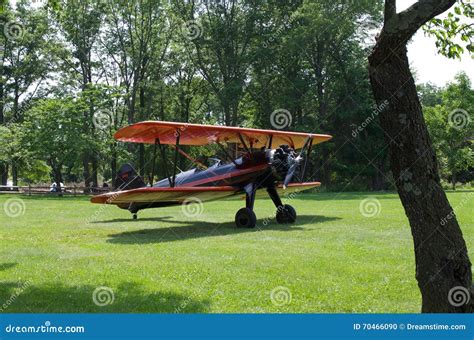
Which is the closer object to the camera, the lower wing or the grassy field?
the grassy field

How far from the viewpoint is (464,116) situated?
46500 millimetres

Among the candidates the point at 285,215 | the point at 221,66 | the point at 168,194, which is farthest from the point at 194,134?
the point at 221,66

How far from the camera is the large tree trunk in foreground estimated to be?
13.8 feet

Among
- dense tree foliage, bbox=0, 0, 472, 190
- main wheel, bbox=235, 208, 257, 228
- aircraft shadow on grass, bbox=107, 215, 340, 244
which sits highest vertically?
dense tree foliage, bbox=0, 0, 472, 190

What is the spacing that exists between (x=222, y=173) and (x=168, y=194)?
2551mm

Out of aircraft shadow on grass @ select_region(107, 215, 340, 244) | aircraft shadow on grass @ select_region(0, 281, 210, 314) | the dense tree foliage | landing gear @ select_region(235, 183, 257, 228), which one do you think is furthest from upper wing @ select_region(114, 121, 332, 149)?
the dense tree foliage

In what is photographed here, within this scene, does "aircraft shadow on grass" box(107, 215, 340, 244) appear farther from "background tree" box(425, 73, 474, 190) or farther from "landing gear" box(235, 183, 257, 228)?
"background tree" box(425, 73, 474, 190)

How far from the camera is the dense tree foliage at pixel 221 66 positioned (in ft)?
134

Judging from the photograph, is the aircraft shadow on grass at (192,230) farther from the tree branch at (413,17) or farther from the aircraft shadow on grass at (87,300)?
the tree branch at (413,17)

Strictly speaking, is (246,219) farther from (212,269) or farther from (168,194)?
(212,269)

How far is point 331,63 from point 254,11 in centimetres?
855

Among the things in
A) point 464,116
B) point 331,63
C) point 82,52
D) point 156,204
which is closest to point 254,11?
point 331,63

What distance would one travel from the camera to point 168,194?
14086 mm

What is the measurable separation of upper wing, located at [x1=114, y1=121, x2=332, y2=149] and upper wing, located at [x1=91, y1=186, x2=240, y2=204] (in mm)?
1737
